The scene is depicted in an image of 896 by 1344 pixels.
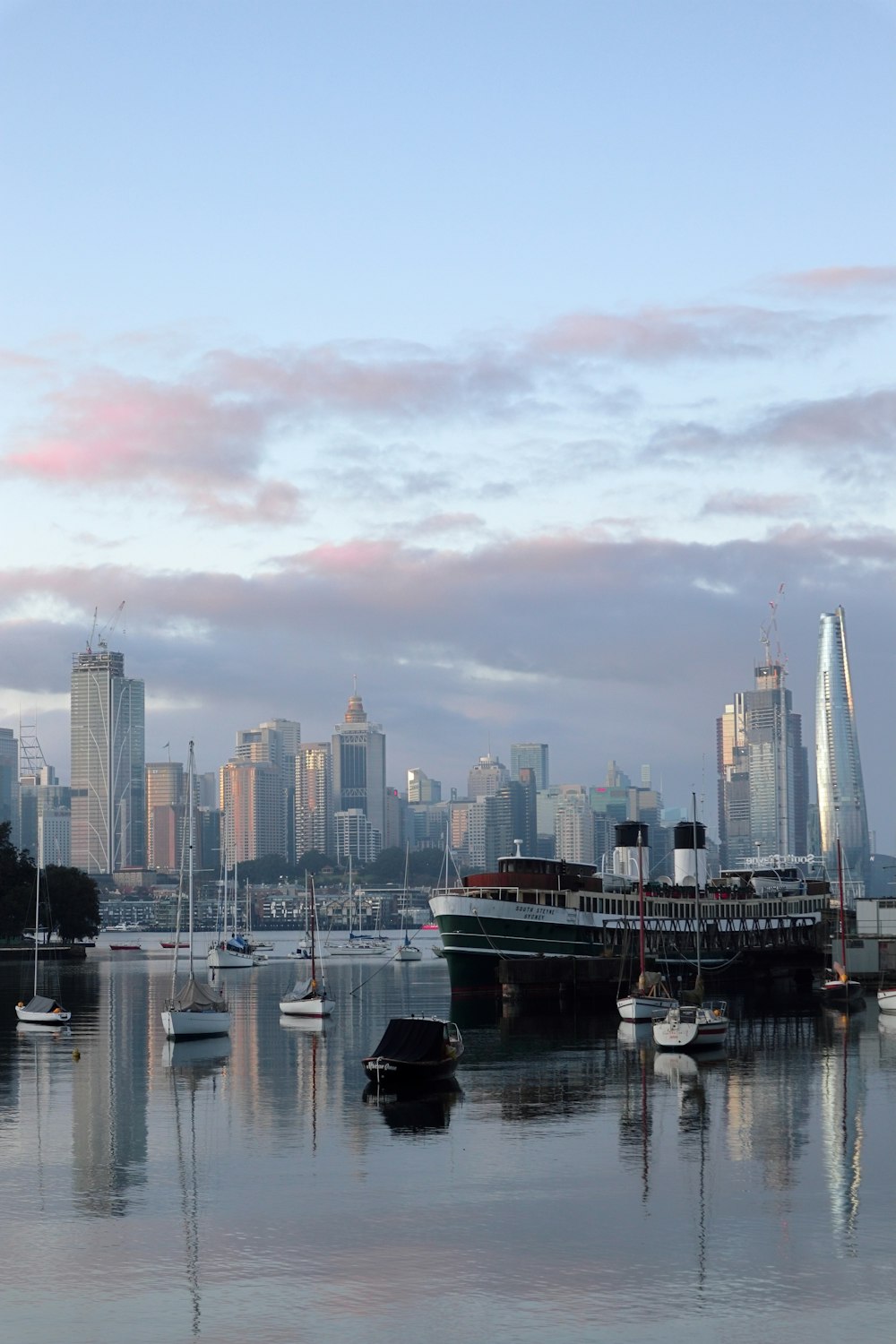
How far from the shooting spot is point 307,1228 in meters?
37.5

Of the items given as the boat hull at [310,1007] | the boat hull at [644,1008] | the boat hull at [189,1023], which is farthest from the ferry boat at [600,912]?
the boat hull at [189,1023]

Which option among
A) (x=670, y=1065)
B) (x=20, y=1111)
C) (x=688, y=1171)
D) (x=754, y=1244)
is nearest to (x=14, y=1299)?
(x=754, y=1244)

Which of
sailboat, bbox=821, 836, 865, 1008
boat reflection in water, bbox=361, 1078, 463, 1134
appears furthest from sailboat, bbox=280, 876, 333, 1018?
boat reflection in water, bbox=361, 1078, 463, 1134

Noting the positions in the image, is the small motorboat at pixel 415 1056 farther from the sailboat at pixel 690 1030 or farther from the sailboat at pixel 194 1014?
the sailboat at pixel 194 1014

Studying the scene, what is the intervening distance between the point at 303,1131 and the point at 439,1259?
19.7 meters

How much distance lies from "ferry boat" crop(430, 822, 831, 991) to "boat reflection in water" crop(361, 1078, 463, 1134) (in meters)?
56.6

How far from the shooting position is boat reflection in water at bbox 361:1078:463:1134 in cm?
5403

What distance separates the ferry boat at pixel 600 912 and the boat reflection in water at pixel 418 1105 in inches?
2226

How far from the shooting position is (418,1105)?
59469 millimetres

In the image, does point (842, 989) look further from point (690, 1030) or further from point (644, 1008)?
point (690, 1030)

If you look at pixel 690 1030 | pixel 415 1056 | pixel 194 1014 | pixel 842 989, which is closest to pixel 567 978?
pixel 842 989

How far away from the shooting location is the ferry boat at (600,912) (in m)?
128

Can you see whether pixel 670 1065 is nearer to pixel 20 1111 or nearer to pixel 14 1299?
pixel 20 1111

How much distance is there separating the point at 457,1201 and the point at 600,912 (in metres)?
98.4
